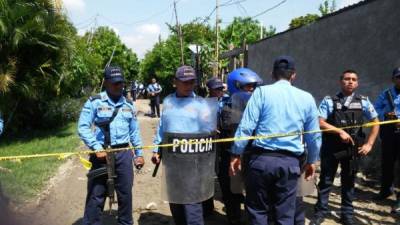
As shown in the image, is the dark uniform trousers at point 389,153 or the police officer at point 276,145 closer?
the police officer at point 276,145

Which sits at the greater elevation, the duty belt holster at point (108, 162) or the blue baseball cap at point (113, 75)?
the blue baseball cap at point (113, 75)

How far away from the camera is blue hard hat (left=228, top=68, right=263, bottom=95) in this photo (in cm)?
515

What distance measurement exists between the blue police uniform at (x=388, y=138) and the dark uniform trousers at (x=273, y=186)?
276cm

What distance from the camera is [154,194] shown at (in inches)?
271

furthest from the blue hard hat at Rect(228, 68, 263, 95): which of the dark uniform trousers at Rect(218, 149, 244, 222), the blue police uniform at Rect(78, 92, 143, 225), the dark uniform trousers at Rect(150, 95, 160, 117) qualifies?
the dark uniform trousers at Rect(150, 95, 160, 117)

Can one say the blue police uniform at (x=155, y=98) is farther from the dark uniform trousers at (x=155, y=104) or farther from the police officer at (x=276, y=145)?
the police officer at (x=276, y=145)

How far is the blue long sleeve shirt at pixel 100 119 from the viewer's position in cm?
442

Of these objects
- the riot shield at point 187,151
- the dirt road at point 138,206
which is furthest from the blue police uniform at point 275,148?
the dirt road at point 138,206

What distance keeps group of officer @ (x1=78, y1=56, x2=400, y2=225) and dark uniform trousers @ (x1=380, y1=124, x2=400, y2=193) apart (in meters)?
1.21

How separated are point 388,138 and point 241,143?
3305 millimetres

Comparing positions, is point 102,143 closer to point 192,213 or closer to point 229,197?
point 192,213

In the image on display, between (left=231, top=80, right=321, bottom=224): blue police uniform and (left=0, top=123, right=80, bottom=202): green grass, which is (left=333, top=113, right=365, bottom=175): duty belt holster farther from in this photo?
(left=0, top=123, right=80, bottom=202): green grass

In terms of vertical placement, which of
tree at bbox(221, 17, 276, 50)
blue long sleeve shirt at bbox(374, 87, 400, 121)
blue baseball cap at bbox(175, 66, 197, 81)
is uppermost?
tree at bbox(221, 17, 276, 50)

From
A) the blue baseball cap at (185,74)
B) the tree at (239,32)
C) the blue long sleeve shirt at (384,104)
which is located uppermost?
the tree at (239,32)
